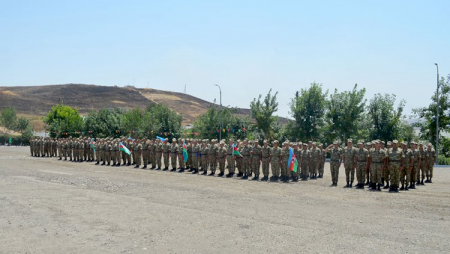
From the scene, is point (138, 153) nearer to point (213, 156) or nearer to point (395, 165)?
point (213, 156)

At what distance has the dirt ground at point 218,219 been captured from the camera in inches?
346

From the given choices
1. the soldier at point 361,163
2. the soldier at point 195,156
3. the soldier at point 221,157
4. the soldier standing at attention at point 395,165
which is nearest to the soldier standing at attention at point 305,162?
the soldier at point 361,163

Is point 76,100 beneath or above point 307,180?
above

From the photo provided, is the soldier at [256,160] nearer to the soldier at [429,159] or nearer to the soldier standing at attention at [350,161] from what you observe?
the soldier standing at attention at [350,161]

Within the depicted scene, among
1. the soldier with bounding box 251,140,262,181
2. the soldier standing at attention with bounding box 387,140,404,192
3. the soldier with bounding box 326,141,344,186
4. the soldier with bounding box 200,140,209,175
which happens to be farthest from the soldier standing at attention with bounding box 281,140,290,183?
the soldier standing at attention with bounding box 387,140,404,192

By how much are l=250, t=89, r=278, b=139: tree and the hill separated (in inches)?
3010

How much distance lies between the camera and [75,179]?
20.0m

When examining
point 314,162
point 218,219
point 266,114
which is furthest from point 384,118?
point 218,219

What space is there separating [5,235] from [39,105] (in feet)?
419

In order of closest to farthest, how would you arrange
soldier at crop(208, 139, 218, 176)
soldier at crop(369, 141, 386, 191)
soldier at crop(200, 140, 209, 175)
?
soldier at crop(369, 141, 386, 191) < soldier at crop(208, 139, 218, 176) < soldier at crop(200, 140, 209, 175)

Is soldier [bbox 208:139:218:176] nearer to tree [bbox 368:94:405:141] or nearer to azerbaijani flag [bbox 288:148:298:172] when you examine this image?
azerbaijani flag [bbox 288:148:298:172]

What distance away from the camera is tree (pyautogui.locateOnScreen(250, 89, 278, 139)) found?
4388cm

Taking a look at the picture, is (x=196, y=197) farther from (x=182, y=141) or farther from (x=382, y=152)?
(x=182, y=141)

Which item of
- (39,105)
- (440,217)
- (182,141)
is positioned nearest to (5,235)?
(440,217)
